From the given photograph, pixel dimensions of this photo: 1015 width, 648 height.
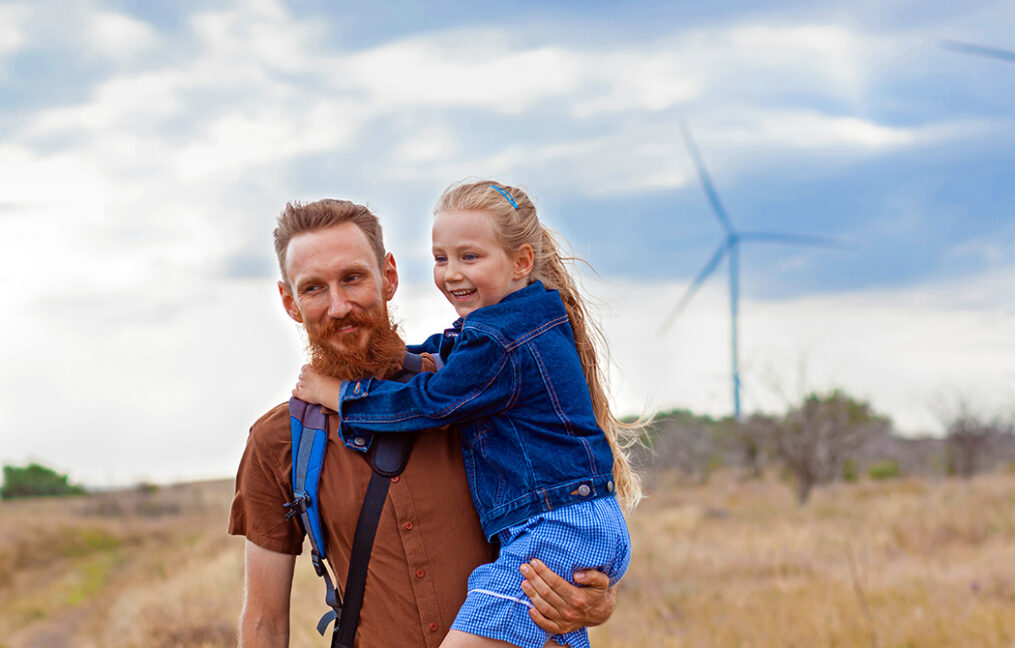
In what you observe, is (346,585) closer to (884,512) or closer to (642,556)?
(642,556)

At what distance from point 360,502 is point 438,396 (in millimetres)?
472

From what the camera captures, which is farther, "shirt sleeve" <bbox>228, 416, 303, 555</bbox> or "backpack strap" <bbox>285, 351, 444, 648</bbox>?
"shirt sleeve" <bbox>228, 416, 303, 555</bbox>

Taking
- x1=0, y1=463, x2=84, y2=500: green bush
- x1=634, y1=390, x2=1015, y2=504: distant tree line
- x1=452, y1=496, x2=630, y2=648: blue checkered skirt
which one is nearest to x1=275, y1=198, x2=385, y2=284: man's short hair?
x1=452, y1=496, x2=630, y2=648: blue checkered skirt

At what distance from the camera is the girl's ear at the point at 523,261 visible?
12.2ft

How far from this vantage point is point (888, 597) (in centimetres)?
1152

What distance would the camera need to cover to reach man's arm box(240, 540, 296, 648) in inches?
131

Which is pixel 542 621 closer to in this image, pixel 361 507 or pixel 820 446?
pixel 361 507

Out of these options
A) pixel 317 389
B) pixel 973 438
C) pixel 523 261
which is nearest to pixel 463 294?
pixel 523 261

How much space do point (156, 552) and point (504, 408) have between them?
82.1ft

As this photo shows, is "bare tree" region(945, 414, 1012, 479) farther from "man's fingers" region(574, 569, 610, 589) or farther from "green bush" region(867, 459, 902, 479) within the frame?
"man's fingers" region(574, 569, 610, 589)

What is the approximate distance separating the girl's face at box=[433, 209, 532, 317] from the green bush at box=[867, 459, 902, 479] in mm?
35721

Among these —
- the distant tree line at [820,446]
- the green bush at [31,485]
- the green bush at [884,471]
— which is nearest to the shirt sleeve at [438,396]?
the distant tree line at [820,446]

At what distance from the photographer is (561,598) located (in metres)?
3.04

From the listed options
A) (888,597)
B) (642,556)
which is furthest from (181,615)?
(888,597)
